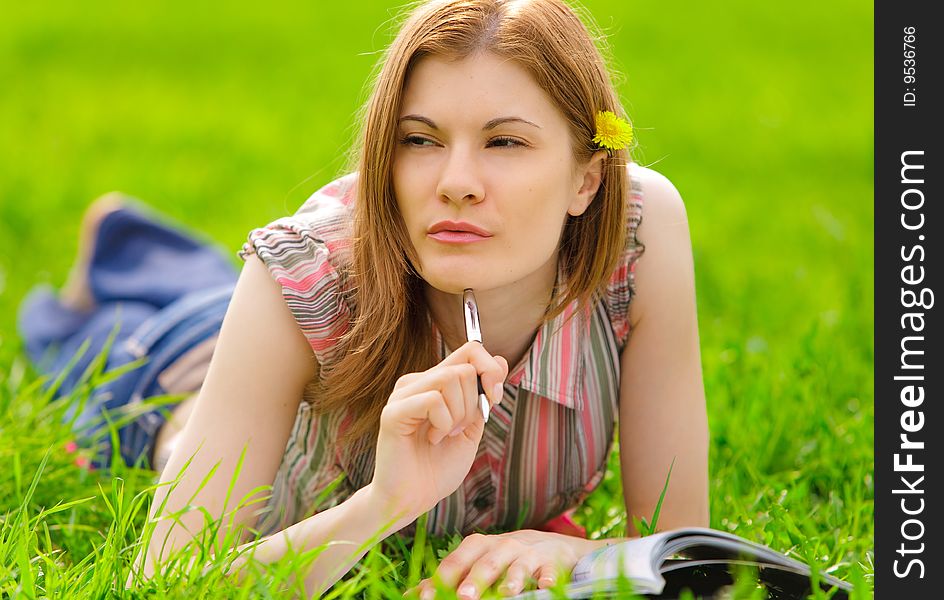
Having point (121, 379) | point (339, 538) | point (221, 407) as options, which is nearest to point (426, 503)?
point (339, 538)

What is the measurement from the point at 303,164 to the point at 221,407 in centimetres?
409

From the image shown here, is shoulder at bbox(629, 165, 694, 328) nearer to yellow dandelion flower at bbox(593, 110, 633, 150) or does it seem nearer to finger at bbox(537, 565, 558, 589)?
yellow dandelion flower at bbox(593, 110, 633, 150)

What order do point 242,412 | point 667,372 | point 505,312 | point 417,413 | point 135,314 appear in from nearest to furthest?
point 417,413 → point 242,412 → point 505,312 → point 667,372 → point 135,314

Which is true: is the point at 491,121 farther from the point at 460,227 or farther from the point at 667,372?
the point at 667,372

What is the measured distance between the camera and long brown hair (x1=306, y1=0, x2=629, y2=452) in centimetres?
221

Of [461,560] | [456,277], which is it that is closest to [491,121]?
[456,277]

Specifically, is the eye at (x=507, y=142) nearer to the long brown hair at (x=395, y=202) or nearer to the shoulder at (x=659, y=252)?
the long brown hair at (x=395, y=202)

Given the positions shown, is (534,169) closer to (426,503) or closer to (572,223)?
(572,223)

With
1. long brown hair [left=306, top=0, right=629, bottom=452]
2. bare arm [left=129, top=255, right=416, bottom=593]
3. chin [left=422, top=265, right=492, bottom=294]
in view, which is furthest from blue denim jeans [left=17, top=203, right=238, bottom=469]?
chin [left=422, top=265, right=492, bottom=294]

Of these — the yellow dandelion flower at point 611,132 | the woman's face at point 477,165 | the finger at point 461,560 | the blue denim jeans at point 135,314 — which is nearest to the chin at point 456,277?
the woman's face at point 477,165

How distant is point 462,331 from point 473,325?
337mm

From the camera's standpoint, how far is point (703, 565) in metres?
2.06
